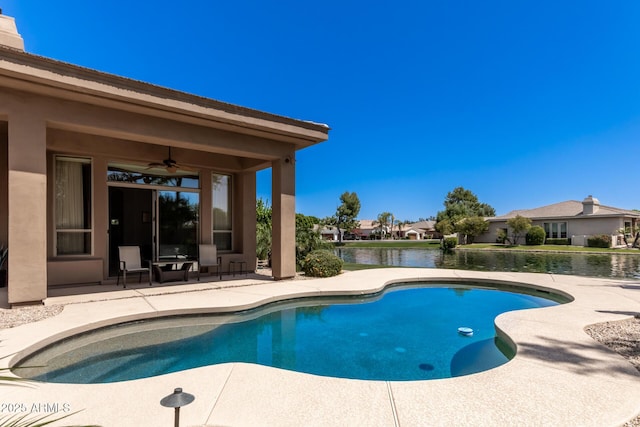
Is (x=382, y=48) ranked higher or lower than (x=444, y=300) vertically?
higher

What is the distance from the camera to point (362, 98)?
25750 mm

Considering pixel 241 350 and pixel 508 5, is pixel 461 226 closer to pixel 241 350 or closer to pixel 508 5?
pixel 508 5

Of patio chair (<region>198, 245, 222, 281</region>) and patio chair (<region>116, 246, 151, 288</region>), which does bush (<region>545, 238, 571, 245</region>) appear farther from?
patio chair (<region>116, 246, 151, 288</region>)

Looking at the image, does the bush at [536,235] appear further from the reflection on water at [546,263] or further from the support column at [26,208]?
the support column at [26,208]

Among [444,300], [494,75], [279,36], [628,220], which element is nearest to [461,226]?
[628,220]

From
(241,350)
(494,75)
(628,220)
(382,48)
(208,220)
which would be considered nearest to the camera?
(241,350)

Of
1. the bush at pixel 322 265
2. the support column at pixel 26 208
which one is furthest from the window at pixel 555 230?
the support column at pixel 26 208

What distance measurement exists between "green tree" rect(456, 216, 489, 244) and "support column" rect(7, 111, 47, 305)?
36393 mm

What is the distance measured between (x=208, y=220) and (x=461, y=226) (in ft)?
106

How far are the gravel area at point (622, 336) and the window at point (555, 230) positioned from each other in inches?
1304

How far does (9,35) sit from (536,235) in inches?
1463

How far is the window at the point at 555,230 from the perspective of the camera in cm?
3200

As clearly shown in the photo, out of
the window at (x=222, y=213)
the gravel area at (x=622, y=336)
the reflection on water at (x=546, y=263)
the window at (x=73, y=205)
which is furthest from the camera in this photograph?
the reflection on water at (x=546, y=263)

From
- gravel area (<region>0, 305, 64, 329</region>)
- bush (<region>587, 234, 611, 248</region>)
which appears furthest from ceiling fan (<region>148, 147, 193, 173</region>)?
bush (<region>587, 234, 611, 248</region>)
